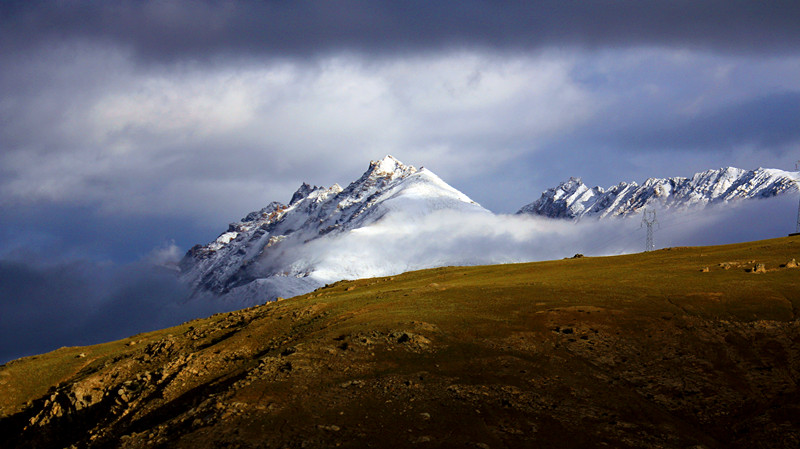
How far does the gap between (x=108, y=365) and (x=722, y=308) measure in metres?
50.0

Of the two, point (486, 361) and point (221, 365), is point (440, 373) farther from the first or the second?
point (221, 365)

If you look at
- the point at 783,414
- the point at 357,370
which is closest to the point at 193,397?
the point at 357,370

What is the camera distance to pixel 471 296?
2146 inches

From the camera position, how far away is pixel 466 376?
33.2 meters

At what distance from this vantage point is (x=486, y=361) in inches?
1399

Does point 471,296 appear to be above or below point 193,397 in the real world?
above

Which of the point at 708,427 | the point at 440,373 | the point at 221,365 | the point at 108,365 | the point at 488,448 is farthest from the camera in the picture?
the point at 108,365

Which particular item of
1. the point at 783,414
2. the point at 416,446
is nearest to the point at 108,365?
the point at 416,446

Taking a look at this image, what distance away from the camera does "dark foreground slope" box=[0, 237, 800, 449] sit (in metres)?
27.7

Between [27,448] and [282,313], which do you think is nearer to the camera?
[27,448]

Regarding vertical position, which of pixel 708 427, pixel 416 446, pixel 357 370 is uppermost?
pixel 357 370

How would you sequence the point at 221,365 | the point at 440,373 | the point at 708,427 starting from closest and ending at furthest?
the point at 708,427
the point at 440,373
the point at 221,365

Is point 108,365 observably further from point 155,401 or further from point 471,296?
point 471,296

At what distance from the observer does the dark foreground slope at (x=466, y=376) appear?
27.7 m
